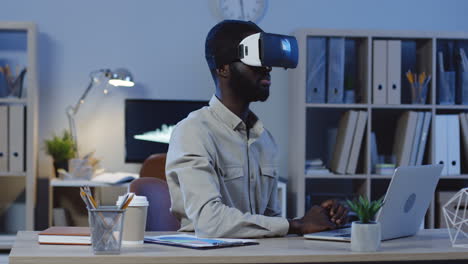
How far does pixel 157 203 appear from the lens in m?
2.24

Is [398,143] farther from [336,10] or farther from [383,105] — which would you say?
[336,10]

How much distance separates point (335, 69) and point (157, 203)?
229 cm

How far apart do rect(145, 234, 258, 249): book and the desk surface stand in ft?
0.09

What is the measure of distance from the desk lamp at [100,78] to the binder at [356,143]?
1318 mm

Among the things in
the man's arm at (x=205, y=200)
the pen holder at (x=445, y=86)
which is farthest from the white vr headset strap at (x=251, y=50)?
the pen holder at (x=445, y=86)

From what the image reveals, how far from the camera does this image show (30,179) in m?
4.14

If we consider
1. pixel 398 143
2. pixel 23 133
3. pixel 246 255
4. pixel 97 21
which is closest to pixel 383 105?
pixel 398 143

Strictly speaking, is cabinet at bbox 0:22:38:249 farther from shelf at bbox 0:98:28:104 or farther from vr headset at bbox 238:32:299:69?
vr headset at bbox 238:32:299:69

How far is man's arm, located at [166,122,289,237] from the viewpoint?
1847 millimetres

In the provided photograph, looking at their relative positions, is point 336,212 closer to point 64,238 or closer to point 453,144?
point 64,238

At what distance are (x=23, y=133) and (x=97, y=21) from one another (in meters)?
0.84

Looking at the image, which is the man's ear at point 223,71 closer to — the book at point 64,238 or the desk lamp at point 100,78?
the book at point 64,238

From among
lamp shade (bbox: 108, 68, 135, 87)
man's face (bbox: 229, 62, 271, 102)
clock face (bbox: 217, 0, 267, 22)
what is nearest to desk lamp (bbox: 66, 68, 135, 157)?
lamp shade (bbox: 108, 68, 135, 87)

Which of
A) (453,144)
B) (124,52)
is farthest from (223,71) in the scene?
(453,144)
